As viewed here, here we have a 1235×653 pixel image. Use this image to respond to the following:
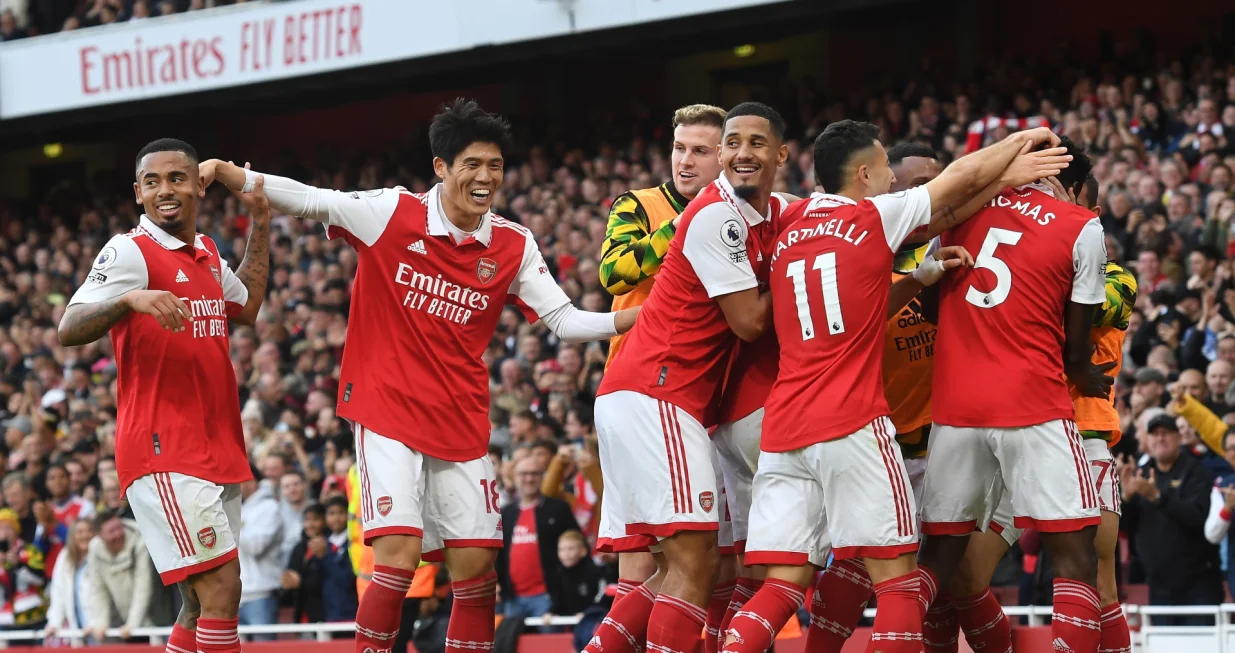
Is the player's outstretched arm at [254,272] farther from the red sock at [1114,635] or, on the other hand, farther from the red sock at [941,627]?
the red sock at [1114,635]

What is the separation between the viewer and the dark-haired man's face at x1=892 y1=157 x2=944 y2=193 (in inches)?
286

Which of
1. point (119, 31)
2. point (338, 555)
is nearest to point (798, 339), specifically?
point (338, 555)

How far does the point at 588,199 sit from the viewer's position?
17672 mm

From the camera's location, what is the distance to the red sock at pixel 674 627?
20.4 feet

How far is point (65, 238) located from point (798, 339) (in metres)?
19.5

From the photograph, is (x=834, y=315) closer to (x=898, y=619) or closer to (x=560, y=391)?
(x=898, y=619)

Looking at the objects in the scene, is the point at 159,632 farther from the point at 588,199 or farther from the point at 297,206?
the point at 588,199

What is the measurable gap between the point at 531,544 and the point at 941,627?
4.43 metres

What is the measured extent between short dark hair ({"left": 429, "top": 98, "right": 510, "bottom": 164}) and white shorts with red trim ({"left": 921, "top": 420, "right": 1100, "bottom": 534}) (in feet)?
7.39

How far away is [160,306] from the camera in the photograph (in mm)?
6383

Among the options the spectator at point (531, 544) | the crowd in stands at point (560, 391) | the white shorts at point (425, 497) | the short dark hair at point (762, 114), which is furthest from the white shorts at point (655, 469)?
the spectator at point (531, 544)

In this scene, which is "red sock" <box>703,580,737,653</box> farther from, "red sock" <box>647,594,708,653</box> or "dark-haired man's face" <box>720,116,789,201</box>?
"dark-haired man's face" <box>720,116,789,201</box>

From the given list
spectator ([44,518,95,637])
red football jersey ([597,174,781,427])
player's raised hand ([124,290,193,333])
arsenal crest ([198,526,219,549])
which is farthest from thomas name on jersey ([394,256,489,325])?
spectator ([44,518,95,637])

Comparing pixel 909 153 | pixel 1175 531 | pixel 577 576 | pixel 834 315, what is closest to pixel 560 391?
pixel 577 576
